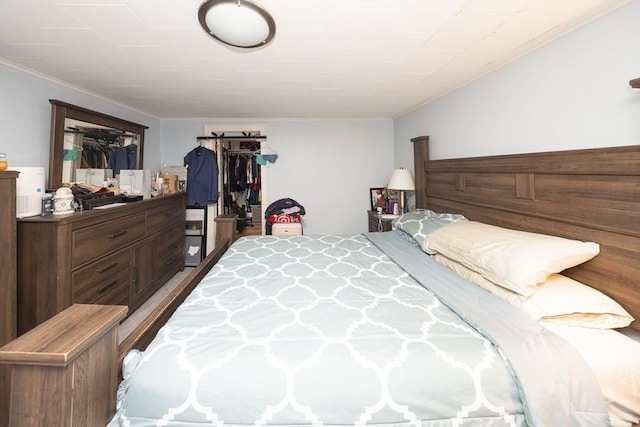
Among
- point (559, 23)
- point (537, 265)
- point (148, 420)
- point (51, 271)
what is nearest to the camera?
point (148, 420)

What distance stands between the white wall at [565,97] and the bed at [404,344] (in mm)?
149

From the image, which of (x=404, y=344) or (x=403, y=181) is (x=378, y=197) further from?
(x=404, y=344)

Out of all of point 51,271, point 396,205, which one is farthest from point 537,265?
point 51,271

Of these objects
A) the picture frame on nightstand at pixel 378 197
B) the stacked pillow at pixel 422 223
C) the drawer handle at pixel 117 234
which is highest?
the picture frame on nightstand at pixel 378 197

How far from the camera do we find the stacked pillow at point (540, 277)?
1099mm

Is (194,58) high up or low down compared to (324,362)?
up

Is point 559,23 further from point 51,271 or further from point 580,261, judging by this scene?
point 51,271

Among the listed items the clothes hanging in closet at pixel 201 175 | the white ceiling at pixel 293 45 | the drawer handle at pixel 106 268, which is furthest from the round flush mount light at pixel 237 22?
the clothes hanging in closet at pixel 201 175

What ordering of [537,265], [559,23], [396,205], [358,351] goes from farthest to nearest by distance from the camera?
[396,205] < [559,23] < [537,265] < [358,351]

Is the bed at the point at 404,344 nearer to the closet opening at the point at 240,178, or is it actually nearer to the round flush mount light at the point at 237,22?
the round flush mount light at the point at 237,22

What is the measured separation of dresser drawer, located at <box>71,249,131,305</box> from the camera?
6.61ft

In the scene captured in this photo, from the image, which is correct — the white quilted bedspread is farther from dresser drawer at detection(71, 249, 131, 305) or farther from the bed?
dresser drawer at detection(71, 249, 131, 305)

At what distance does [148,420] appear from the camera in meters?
0.80

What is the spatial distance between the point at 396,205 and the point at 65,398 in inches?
129
